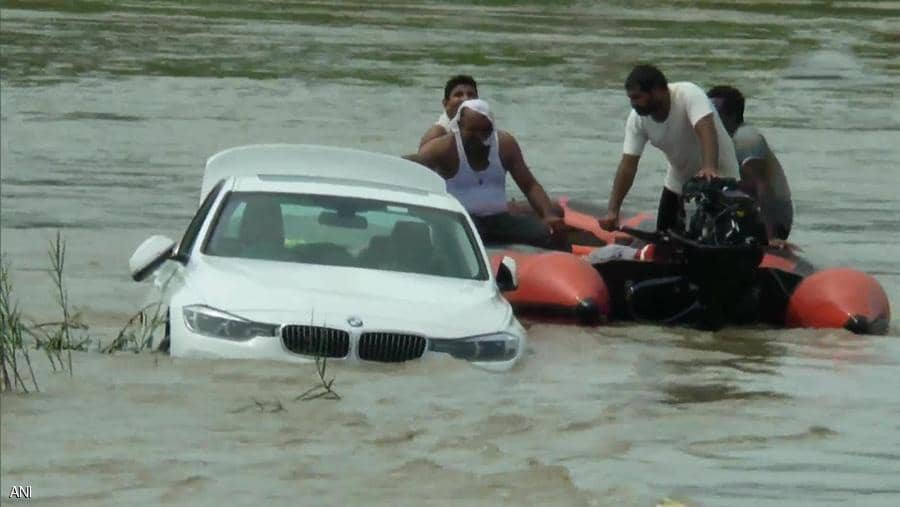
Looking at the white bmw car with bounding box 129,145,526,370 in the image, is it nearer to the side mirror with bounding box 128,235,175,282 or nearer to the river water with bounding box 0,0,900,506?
the side mirror with bounding box 128,235,175,282

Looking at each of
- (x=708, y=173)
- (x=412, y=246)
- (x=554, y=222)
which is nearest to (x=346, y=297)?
(x=412, y=246)

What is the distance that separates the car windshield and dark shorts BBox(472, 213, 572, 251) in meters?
2.60

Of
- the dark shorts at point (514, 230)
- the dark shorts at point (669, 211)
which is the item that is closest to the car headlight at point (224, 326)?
the dark shorts at point (514, 230)

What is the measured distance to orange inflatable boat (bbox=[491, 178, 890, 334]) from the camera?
50.1ft

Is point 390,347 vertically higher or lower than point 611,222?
higher

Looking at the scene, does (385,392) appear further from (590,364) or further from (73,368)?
(590,364)

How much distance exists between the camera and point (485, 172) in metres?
15.9

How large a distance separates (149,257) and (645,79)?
13.4 feet

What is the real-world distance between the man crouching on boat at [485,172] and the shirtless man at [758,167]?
1324 mm

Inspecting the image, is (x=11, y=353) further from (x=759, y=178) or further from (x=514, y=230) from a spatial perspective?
(x=759, y=178)

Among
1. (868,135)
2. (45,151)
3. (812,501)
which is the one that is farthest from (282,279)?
(868,135)

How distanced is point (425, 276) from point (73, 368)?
2.03 m

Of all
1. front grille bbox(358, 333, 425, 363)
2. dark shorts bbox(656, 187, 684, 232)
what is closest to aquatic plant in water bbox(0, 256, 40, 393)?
front grille bbox(358, 333, 425, 363)

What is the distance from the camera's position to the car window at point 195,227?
42.4 feet
